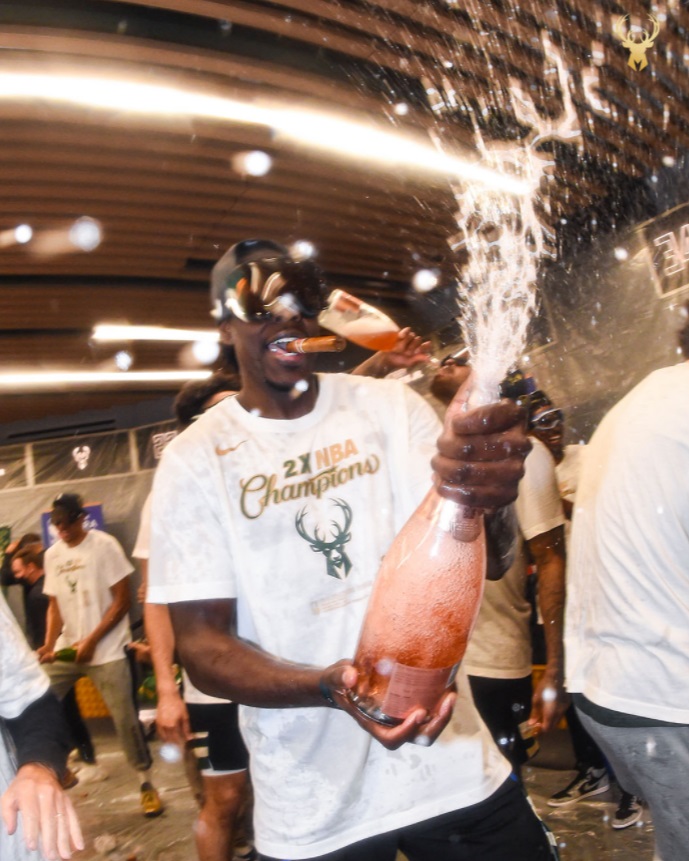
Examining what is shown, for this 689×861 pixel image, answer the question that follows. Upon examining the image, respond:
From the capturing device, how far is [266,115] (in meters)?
0.98

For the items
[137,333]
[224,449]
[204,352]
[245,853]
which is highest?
[137,333]

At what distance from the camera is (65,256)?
93 centimetres

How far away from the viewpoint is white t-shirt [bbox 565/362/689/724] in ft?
1.62

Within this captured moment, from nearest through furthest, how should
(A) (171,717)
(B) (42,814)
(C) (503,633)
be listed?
(B) (42,814), (A) (171,717), (C) (503,633)

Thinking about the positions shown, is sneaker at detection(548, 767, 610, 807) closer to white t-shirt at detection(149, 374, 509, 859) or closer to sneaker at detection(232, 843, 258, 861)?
sneaker at detection(232, 843, 258, 861)

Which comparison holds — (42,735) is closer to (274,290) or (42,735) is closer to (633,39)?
(274,290)

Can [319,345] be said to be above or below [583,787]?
above

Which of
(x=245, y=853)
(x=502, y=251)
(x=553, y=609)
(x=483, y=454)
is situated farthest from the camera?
(x=245, y=853)

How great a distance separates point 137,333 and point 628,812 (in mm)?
1138

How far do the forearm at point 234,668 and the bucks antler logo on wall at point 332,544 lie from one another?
7cm

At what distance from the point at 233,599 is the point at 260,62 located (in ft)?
2.38

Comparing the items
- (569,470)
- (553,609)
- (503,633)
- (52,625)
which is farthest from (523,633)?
(52,625)

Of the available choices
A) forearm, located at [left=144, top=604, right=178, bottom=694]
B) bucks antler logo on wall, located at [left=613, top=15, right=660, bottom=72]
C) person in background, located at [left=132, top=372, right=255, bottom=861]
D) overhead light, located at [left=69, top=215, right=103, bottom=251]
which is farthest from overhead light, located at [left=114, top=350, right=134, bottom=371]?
bucks antler logo on wall, located at [left=613, top=15, right=660, bottom=72]

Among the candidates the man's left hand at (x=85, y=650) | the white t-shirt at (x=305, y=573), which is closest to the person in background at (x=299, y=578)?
the white t-shirt at (x=305, y=573)
